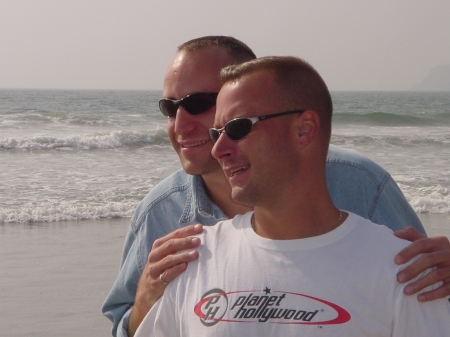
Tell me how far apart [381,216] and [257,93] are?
2.90 ft

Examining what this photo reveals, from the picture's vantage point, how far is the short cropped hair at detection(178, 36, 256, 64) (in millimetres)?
2867

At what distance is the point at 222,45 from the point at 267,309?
4.69 feet

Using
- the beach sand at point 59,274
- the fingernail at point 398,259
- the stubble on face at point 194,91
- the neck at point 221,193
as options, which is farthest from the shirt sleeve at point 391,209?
the beach sand at point 59,274

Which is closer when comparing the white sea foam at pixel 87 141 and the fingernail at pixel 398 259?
the fingernail at pixel 398 259

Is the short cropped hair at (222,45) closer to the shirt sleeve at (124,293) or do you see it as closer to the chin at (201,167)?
the chin at (201,167)

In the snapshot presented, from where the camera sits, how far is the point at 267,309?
1794mm

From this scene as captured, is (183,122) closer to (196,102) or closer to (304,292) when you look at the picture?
(196,102)

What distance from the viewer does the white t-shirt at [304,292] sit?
5.72 ft

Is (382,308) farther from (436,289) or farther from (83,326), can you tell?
(83,326)

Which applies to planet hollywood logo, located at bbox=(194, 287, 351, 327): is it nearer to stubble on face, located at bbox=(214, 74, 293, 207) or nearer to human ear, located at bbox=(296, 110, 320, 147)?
stubble on face, located at bbox=(214, 74, 293, 207)

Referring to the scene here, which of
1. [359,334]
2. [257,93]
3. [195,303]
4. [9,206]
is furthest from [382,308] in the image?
[9,206]

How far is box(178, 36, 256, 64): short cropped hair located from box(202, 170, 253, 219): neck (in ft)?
1.66

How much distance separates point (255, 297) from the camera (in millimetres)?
1817

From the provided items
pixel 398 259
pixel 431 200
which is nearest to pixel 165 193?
pixel 398 259
